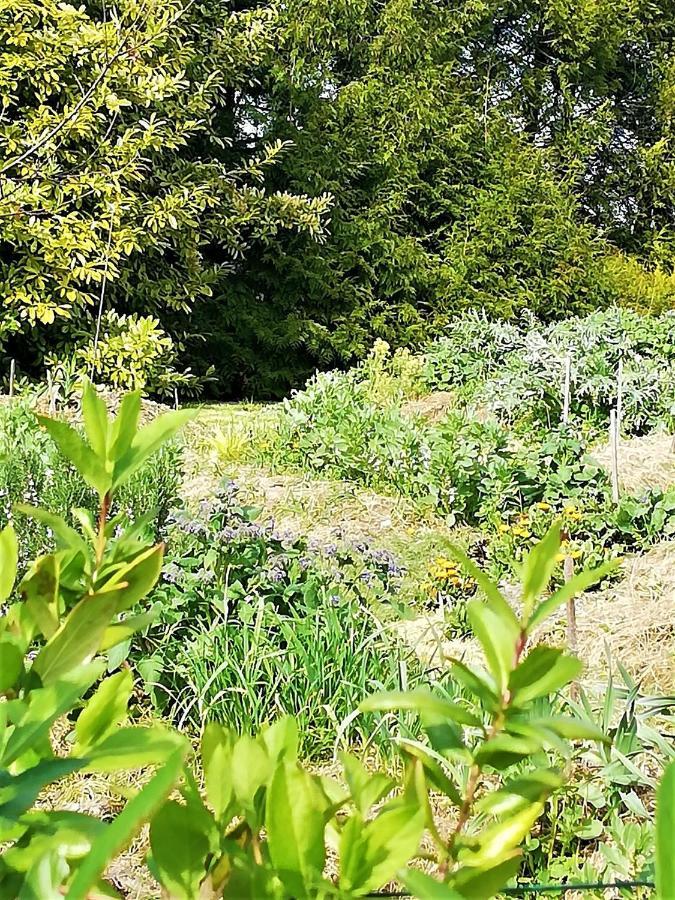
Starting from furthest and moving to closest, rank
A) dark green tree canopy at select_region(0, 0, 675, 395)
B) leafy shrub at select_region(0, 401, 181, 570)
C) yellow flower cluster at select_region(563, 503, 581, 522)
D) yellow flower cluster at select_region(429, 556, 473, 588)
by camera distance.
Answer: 1. dark green tree canopy at select_region(0, 0, 675, 395)
2. yellow flower cluster at select_region(563, 503, 581, 522)
3. yellow flower cluster at select_region(429, 556, 473, 588)
4. leafy shrub at select_region(0, 401, 181, 570)

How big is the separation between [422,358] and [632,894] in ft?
26.9

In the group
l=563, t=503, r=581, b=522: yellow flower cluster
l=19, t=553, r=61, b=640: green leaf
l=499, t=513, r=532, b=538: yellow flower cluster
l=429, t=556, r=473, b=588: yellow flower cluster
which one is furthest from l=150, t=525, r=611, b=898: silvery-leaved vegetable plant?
l=563, t=503, r=581, b=522: yellow flower cluster

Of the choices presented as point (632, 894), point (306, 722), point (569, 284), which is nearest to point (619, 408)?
point (306, 722)

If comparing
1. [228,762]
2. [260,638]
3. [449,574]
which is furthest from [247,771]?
[449,574]

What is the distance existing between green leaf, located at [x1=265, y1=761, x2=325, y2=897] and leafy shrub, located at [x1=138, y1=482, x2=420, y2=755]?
5.48 ft

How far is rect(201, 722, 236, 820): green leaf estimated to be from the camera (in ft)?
1.33

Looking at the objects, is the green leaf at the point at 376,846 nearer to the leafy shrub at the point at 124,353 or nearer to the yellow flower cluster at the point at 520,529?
the yellow flower cluster at the point at 520,529

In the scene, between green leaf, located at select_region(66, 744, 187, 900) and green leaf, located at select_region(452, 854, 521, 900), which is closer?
green leaf, located at select_region(66, 744, 187, 900)

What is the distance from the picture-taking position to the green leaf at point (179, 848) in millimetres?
388

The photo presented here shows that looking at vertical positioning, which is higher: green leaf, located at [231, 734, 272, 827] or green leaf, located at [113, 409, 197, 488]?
green leaf, located at [113, 409, 197, 488]

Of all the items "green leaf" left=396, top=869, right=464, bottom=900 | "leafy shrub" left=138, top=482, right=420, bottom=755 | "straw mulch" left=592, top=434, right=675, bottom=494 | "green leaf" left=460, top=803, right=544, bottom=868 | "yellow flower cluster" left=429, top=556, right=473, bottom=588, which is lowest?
"straw mulch" left=592, top=434, right=675, bottom=494

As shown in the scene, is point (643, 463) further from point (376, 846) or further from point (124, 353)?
point (124, 353)

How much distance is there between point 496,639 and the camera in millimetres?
432

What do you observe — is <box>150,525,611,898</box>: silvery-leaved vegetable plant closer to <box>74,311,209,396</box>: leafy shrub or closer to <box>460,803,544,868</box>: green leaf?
<box>460,803,544,868</box>: green leaf
